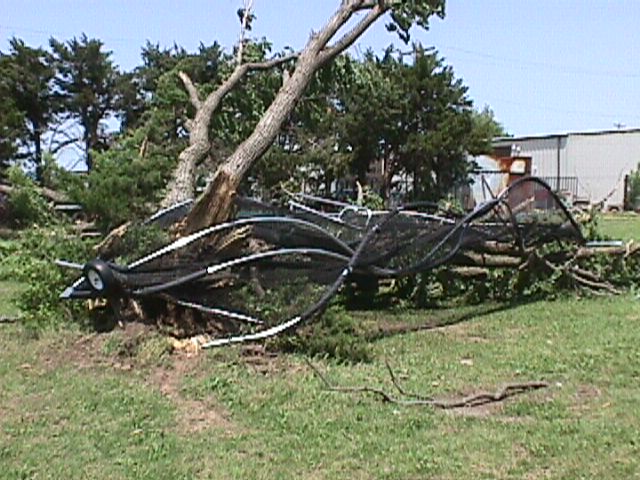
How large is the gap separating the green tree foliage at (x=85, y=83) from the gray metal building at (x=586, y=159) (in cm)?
1516

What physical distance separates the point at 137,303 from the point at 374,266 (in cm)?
189

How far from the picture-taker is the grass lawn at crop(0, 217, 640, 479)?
3271 mm

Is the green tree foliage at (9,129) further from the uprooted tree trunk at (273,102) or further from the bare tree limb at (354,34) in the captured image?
the bare tree limb at (354,34)

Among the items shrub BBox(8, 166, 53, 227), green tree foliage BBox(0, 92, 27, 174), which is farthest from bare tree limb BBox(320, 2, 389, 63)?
green tree foliage BBox(0, 92, 27, 174)

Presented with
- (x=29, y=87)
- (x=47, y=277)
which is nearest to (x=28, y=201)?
(x=47, y=277)

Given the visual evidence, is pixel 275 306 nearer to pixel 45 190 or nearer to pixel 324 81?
pixel 45 190

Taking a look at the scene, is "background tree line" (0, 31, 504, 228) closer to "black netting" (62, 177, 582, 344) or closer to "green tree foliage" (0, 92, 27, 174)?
"green tree foliage" (0, 92, 27, 174)

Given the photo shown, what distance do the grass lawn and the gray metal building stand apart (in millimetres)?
27421

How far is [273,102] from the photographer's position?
336 inches

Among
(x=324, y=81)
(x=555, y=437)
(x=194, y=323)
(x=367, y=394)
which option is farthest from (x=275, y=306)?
(x=324, y=81)

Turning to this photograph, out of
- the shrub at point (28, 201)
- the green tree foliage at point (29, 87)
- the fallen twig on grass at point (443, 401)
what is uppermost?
the green tree foliage at point (29, 87)

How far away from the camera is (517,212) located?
8.09 metres

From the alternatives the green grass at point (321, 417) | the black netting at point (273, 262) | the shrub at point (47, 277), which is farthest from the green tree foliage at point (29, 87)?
the green grass at point (321, 417)

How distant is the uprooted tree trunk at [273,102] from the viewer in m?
7.59
